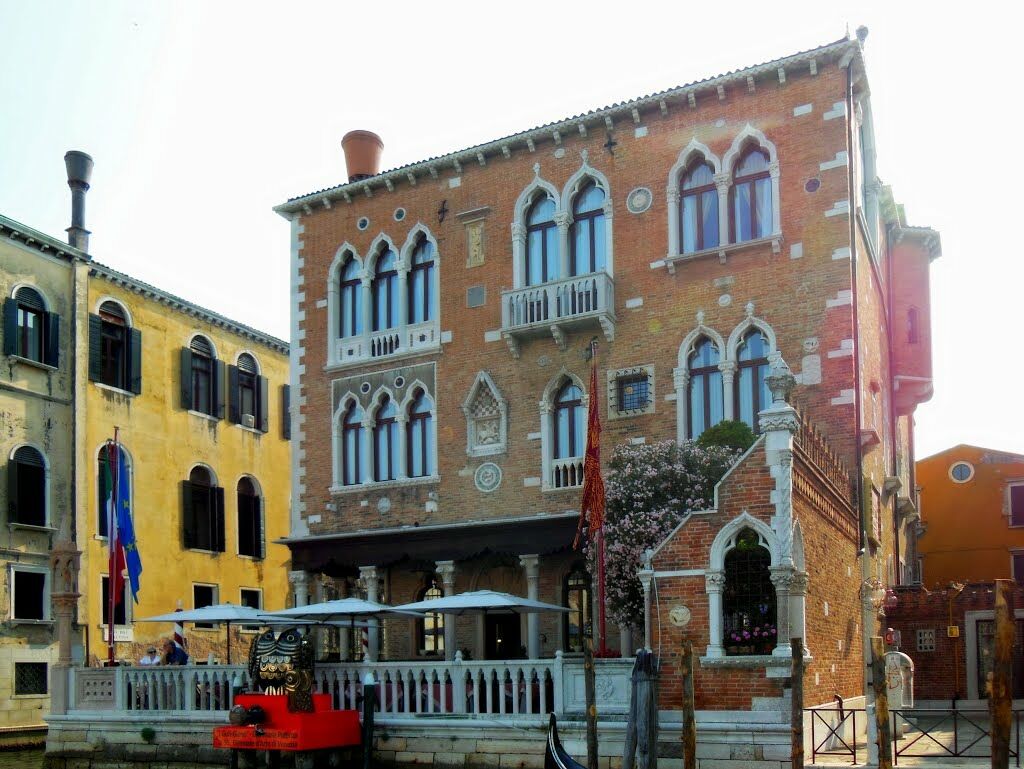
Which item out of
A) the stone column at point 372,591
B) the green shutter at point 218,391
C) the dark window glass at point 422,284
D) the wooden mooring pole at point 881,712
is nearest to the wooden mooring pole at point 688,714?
the wooden mooring pole at point 881,712

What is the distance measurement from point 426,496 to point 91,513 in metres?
8.58

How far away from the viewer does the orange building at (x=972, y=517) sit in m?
31.1

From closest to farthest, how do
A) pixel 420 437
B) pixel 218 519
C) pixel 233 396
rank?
1. pixel 420 437
2. pixel 218 519
3. pixel 233 396

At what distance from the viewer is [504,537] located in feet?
63.0

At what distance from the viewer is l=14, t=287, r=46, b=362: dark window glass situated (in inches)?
945

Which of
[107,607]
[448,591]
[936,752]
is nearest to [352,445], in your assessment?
[448,591]

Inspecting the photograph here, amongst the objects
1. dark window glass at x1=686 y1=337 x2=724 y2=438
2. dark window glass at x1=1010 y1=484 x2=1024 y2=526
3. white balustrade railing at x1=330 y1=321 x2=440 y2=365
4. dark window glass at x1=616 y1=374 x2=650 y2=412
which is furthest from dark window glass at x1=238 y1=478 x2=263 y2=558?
dark window glass at x1=1010 y1=484 x2=1024 y2=526

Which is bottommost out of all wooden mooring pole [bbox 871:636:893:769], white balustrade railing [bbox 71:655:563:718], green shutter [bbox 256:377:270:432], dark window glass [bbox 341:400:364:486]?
white balustrade railing [bbox 71:655:563:718]

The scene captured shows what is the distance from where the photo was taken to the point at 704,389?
18.3 meters

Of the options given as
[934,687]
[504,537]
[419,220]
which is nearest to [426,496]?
[504,537]

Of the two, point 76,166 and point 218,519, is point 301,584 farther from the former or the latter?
point 76,166

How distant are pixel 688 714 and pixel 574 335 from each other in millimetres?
8339

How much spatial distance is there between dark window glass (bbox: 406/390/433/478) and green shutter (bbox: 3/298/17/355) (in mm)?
8455

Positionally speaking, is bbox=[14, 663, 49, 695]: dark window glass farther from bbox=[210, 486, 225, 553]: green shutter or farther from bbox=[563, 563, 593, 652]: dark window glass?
bbox=[563, 563, 593, 652]: dark window glass
